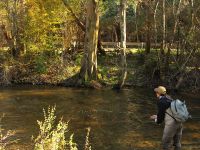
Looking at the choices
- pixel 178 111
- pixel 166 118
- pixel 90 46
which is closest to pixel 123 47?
pixel 90 46

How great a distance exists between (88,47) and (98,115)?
10865 mm

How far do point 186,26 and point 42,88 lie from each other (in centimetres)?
1067

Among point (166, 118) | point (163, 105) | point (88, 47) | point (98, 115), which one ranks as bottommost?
point (98, 115)

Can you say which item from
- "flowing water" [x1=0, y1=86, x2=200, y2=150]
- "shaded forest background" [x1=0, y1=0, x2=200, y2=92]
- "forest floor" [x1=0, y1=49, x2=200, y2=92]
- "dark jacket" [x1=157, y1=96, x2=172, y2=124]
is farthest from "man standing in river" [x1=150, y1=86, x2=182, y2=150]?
"forest floor" [x1=0, y1=49, x2=200, y2=92]

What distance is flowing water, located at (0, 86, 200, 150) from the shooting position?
1647 cm

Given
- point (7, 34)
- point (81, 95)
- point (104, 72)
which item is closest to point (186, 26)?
point (104, 72)

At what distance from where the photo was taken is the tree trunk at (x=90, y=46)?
103 ft

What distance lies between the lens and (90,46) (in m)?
31.9

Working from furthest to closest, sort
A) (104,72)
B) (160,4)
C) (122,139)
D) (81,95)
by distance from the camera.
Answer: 1. (160,4)
2. (104,72)
3. (81,95)
4. (122,139)

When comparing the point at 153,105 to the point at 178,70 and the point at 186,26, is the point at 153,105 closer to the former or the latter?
the point at 178,70

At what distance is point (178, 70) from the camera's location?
100 ft

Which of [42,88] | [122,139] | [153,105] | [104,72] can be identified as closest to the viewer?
[122,139]

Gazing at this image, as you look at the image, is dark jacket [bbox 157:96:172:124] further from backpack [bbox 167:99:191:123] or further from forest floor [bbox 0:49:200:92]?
forest floor [bbox 0:49:200:92]

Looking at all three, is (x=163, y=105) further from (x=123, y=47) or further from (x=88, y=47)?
(x=88, y=47)
